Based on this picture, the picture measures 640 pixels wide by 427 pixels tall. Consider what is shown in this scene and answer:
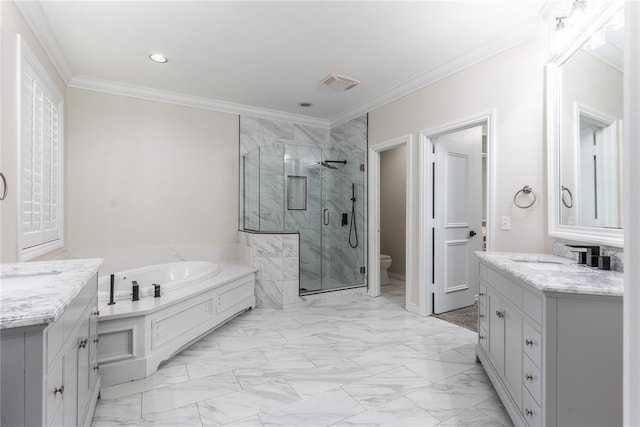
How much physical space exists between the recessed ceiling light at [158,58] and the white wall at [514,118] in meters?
2.72

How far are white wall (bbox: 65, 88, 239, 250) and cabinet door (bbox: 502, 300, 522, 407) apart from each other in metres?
3.50

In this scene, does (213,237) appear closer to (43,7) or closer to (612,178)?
(43,7)

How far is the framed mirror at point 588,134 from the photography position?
1.80 m

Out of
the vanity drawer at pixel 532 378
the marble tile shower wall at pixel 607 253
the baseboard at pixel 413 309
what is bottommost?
the baseboard at pixel 413 309

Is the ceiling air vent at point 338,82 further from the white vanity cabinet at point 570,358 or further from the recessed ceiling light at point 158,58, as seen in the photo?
the white vanity cabinet at point 570,358

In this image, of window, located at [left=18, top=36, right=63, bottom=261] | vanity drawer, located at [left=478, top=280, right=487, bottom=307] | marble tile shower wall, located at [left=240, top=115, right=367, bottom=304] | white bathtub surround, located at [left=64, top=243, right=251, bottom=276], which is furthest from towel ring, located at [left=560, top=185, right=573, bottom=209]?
window, located at [left=18, top=36, right=63, bottom=261]

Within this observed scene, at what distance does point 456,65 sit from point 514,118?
0.83 metres

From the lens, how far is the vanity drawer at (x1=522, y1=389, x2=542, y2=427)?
4.71 ft

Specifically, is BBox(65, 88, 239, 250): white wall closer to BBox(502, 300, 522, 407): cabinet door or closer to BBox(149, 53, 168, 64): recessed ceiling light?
BBox(149, 53, 168, 64): recessed ceiling light

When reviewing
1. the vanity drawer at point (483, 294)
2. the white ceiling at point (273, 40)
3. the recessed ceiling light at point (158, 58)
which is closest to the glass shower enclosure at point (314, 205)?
the white ceiling at point (273, 40)

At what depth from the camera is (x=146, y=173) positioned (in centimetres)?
400

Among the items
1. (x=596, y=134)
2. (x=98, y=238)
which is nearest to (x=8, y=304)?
(x=596, y=134)

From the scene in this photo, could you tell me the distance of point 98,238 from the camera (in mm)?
3746

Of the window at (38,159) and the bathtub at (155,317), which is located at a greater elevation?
the window at (38,159)
